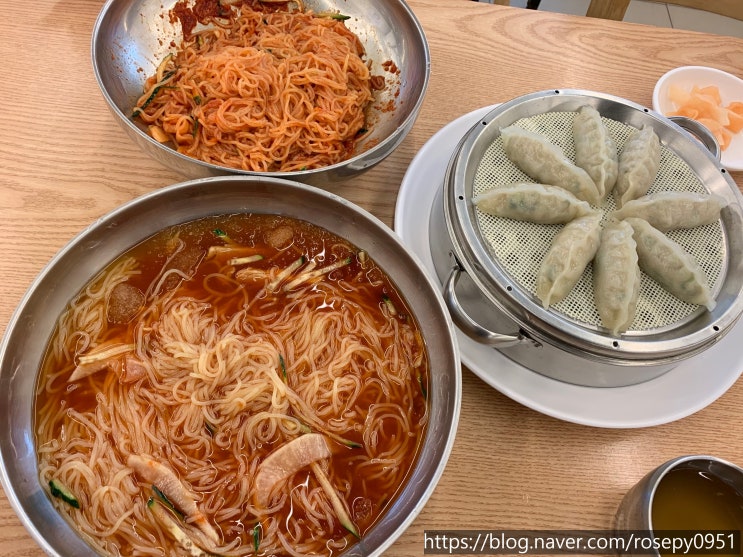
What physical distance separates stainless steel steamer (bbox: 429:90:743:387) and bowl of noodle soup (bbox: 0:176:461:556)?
0.81ft

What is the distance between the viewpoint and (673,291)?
71.2 inches

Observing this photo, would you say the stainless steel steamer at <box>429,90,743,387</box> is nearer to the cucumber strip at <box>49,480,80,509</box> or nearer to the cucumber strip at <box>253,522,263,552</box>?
the cucumber strip at <box>253,522,263,552</box>

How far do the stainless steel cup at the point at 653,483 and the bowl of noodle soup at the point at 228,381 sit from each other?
66 centimetres

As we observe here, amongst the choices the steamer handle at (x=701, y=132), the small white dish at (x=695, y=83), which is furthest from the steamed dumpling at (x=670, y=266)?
the small white dish at (x=695, y=83)

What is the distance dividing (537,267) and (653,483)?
746 mm

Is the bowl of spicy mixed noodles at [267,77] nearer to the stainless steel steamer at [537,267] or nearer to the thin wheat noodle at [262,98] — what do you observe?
the thin wheat noodle at [262,98]

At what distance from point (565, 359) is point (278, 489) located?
1.01 m

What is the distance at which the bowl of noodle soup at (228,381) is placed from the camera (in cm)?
141

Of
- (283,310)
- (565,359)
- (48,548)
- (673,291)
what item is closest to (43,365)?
(48,548)

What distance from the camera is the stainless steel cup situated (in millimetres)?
1519

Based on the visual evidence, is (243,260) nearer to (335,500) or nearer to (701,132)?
(335,500)

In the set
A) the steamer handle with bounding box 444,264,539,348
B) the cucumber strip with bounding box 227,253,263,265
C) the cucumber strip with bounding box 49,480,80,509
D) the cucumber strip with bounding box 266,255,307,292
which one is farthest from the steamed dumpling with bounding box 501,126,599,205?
the cucumber strip with bounding box 49,480,80,509

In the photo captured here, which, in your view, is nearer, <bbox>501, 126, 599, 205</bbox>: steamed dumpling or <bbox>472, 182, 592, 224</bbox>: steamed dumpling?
<bbox>472, 182, 592, 224</bbox>: steamed dumpling

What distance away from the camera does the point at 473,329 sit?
5.33 feet
